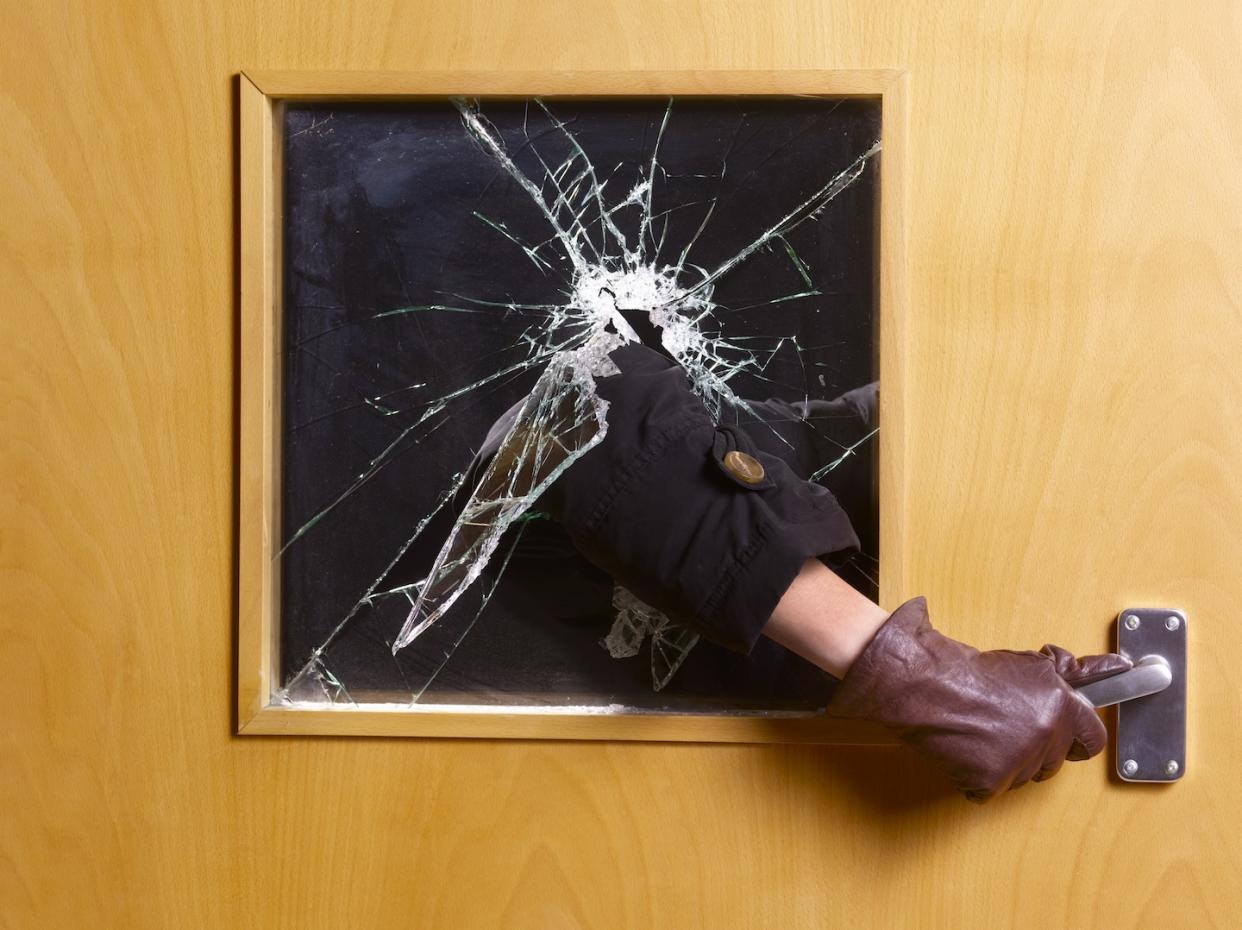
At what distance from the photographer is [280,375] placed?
2.50 ft

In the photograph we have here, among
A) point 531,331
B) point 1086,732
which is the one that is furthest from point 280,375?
point 1086,732

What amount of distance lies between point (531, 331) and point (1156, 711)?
0.53m

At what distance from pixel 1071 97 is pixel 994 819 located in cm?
53

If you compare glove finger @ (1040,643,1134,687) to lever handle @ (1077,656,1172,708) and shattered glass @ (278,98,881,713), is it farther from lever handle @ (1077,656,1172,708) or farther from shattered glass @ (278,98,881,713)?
shattered glass @ (278,98,881,713)

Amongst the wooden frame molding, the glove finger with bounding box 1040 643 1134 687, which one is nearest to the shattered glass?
the wooden frame molding

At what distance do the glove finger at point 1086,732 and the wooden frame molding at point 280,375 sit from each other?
14 centimetres

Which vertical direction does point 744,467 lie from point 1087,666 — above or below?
above

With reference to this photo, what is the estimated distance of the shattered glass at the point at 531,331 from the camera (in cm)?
75

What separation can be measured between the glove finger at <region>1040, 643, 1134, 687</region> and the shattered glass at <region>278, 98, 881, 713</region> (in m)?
0.14

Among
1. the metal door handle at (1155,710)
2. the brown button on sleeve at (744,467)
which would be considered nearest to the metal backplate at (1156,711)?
the metal door handle at (1155,710)

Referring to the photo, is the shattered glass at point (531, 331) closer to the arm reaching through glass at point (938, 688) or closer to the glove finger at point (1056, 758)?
the arm reaching through glass at point (938, 688)

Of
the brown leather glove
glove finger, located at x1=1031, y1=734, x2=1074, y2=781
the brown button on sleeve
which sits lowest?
glove finger, located at x1=1031, y1=734, x2=1074, y2=781

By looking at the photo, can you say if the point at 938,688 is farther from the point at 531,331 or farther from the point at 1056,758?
the point at 531,331

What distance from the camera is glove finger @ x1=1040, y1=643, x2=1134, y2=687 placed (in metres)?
0.71
